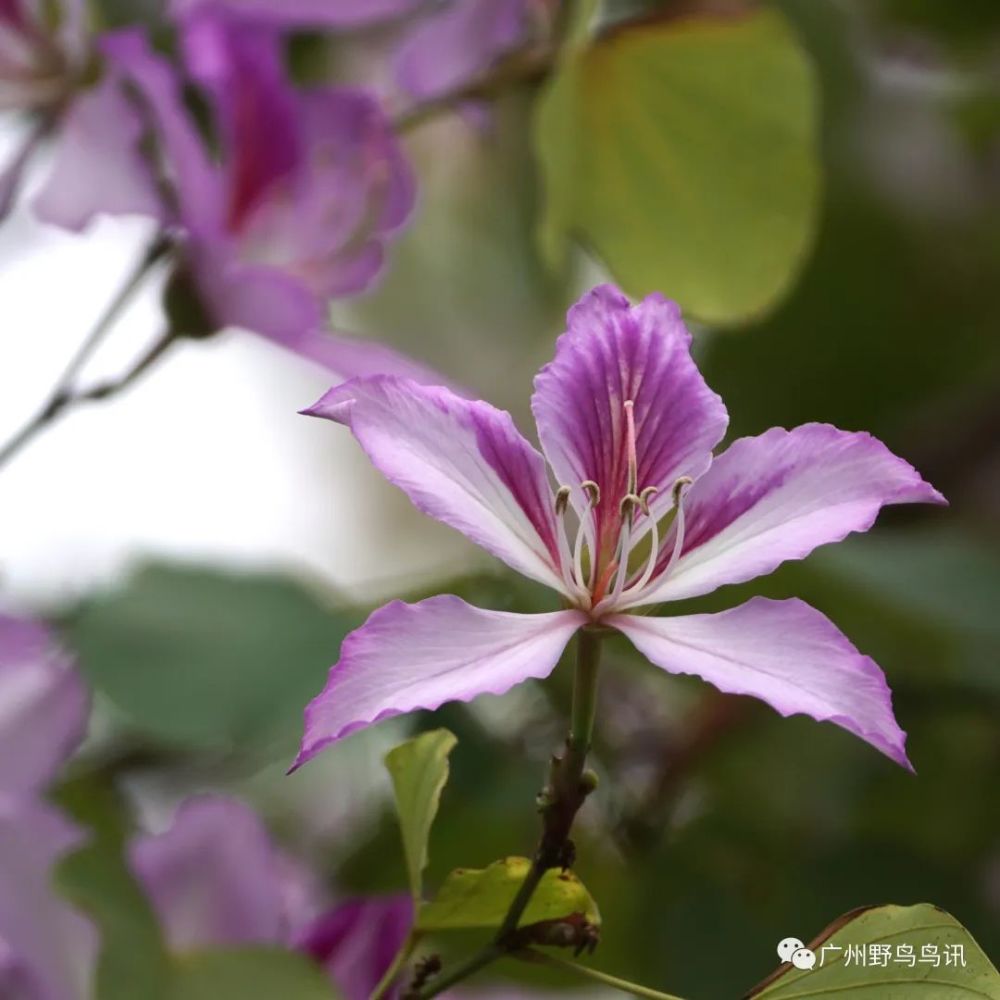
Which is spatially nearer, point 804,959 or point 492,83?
point 804,959

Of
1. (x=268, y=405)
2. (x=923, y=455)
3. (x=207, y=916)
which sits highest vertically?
(x=207, y=916)

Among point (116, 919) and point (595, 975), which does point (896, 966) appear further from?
point (116, 919)

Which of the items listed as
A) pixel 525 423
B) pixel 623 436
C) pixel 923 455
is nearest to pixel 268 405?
pixel 525 423

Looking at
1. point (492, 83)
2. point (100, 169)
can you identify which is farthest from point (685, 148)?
point (100, 169)

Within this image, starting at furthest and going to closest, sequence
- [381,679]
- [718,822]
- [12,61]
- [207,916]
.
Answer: [718,822] → [12,61] → [207,916] → [381,679]

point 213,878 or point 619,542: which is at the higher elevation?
point 619,542

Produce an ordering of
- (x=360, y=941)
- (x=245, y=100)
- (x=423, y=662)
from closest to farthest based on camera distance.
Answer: (x=423, y=662), (x=360, y=941), (x=245, y=100)

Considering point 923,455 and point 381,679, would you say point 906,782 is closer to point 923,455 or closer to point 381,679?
point 923,455
